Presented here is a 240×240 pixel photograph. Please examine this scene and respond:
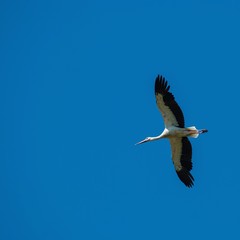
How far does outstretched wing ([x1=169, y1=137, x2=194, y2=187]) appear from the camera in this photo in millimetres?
25141

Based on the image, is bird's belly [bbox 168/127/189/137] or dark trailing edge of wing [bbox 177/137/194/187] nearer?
bird's belly [bbox 168/127/189/137]

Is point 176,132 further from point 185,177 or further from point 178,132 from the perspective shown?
point 185,177

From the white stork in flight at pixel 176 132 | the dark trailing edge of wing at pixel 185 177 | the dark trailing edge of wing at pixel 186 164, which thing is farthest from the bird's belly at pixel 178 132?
the dark trailing edge of wing at pixel 185 177

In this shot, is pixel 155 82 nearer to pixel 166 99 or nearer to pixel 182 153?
pixel 166 99

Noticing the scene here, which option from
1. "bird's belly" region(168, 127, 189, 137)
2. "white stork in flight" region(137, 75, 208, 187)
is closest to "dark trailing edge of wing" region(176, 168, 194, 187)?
"white stork in flight" region(137, 75, 208, 187)

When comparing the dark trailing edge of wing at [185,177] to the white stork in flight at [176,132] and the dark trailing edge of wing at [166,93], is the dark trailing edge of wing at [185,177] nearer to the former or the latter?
the white stork in flight at [176,132]

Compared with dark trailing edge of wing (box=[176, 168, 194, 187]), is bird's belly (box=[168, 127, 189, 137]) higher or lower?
higher

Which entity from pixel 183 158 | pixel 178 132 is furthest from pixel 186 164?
pixel 178 132

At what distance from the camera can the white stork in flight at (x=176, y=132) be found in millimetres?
23984

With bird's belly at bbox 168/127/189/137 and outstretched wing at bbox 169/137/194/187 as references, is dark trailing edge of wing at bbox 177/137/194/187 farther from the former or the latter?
bird's belly at bbox 168/127/189/137

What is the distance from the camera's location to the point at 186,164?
2528 centimetres

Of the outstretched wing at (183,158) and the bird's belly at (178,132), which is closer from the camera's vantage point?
the bird's belly at (178,132)

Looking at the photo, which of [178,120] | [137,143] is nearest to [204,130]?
[178,120]

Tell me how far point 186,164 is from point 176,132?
4.68 feet
